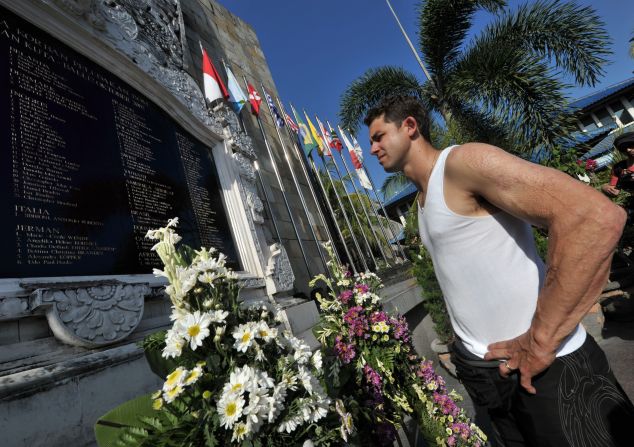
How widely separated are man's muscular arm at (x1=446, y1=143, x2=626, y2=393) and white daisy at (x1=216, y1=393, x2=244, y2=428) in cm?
97

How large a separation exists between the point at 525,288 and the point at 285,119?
849cm

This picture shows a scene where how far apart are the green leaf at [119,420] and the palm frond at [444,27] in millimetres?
10852

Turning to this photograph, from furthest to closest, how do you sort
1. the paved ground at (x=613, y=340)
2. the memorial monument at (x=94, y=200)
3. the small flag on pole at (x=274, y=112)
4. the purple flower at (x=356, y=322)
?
1. the small flag on pole at (x=274, y=112)
2. the paved ground at (x=613, y=340)
3. the purple flower at (x=356, y=322)
4. the memorial monument at (x=94, y=200)

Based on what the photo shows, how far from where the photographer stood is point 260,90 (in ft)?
29.6

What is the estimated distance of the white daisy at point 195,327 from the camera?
103cm

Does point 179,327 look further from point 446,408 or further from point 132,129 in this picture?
point 132,129

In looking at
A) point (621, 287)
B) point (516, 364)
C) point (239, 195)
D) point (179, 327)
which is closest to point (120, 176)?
point (239, 195)

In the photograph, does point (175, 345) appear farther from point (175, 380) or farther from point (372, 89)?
point (372, 89)

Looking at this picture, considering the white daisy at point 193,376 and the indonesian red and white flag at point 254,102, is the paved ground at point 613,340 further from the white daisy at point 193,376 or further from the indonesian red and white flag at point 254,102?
the indonesian red and white flag at point 254,102

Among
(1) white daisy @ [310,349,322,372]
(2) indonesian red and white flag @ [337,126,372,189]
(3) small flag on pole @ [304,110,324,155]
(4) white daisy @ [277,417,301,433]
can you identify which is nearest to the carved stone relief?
(1) white daisy @ [310,349,322,372]

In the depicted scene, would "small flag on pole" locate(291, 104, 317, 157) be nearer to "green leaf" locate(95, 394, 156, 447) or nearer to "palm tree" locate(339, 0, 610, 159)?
Answer: "palm tree" locate(339, 0, 610, 159)

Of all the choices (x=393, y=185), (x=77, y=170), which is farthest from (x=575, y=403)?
(x=393, y=185)

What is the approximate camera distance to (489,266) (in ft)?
4.22

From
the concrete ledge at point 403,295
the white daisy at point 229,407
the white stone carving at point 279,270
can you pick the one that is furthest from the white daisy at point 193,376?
the concrete ledge at point 403,295
